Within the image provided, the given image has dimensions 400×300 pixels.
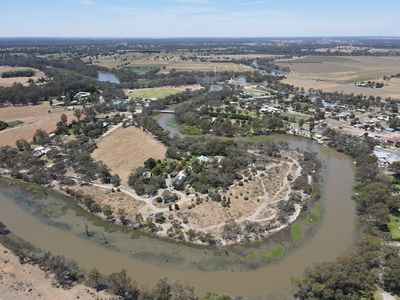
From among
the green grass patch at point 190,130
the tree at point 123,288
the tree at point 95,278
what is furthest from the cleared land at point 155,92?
the tree at point 123,288

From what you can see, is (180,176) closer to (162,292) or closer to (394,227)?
(162,292)

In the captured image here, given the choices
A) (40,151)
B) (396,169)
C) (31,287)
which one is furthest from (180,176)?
(396,169)

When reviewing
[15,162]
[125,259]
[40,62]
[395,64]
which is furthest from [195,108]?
[395,64]

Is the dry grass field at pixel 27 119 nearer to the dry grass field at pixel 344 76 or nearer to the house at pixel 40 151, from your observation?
the house at pixel 40 151

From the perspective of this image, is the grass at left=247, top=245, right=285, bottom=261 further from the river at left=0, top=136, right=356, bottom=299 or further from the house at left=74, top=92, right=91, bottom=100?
the house at left=74, top=92, right=91, bottom=100

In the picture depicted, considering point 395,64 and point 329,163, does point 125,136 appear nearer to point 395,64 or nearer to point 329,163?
point 329,163
